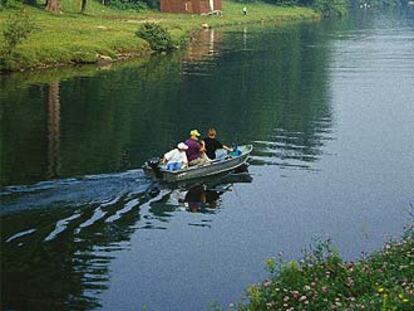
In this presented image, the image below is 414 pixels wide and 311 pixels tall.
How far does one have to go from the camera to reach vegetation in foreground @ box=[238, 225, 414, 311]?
12.0 m

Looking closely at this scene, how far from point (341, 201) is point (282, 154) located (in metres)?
7.58

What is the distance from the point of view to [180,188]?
88.5 ft

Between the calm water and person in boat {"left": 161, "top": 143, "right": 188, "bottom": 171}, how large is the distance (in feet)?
3.03

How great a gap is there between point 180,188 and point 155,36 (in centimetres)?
5082

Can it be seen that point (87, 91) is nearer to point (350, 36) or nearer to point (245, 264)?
point (245, 264)

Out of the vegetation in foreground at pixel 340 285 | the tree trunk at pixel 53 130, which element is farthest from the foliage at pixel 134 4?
the vegetation in foreground at pixel 340 285

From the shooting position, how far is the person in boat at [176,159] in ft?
89.2

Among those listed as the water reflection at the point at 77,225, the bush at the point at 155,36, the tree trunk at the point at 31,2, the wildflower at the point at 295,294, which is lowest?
the water reflection at the point at 77,225

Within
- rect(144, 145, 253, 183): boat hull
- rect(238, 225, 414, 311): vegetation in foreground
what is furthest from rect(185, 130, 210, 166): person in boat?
rect(238, 225, 414, 311): vegetation in foreground

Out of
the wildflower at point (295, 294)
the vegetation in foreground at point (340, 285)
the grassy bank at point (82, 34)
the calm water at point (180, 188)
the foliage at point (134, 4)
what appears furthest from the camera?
the foliage at point (134, 4)

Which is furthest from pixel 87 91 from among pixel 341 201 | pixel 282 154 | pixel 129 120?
pixel 341 201

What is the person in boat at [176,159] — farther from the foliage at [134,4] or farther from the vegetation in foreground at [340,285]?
the foliage at [134,4]

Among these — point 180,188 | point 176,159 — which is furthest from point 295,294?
point 176,159

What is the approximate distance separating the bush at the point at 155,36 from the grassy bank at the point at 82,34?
0.98 metres
